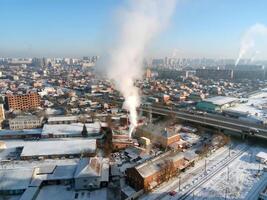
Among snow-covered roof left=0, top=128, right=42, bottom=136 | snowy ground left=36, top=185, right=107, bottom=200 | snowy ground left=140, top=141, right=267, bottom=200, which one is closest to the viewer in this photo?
snowy ground left=36, top=185, right=107, bottom=200

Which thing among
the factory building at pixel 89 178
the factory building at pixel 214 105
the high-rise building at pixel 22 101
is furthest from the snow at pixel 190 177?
the high-rise building at pixel 22 101

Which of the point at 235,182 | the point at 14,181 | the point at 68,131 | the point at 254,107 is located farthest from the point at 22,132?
the point at 254,107

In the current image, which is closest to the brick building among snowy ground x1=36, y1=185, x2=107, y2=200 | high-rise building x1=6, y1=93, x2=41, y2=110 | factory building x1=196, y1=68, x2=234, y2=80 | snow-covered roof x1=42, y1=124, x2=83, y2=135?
snowy ground x1=36, y1=185, x2=107, y2=200

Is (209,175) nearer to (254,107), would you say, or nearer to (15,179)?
(15,179)

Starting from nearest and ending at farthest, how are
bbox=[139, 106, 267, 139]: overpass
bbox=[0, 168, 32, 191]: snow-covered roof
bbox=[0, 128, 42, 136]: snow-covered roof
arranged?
bbox=[0, 168, 32, 191]: snow-covered roof < bbox=[139, 106, 267, 139]: overpass < bbox=[0, 128, 42, 136]: snow-covered roof

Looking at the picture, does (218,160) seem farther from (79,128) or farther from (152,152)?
(79,128)

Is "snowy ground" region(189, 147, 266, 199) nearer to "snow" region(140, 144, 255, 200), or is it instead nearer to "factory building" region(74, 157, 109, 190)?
"snow" region(140, 144, 255, 200)
